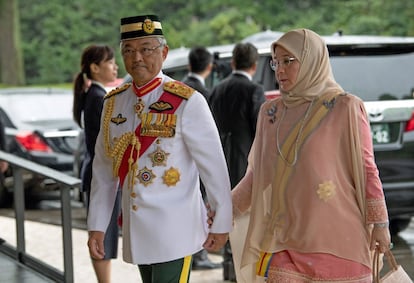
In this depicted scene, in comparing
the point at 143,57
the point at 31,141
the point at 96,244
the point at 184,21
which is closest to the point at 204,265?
the point at 96,244

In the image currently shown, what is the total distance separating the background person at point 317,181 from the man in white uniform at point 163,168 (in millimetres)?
254

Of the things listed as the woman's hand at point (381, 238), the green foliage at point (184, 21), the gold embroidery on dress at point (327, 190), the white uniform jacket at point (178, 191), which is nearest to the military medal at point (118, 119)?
the white uniform jacket at point (178, 191)

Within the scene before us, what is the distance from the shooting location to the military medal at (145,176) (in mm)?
4363

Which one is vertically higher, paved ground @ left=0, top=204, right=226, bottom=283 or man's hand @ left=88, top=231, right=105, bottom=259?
man's hand @ left=88, top=231, right=105, bottom=259

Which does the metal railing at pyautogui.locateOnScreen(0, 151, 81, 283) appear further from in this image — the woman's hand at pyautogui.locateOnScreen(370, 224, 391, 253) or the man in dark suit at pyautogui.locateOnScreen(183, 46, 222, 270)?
the woman's hand at pyautogui.locateOnScreen(370, 224, 391, 253)

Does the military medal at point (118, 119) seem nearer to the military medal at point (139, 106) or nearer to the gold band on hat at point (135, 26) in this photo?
the military medal at point (139, 106)

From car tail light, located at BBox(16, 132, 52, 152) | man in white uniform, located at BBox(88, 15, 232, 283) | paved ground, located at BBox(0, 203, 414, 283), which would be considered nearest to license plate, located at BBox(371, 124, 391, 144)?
paved ground, located at BBox(0, 203, 414, 283)

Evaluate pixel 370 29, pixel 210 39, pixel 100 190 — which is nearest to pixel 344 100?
pixel 100 190

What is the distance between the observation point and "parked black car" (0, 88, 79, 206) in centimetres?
1232

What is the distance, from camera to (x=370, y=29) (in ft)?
86.8

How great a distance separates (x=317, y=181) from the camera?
14.1ft

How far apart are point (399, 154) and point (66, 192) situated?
3.17 meters

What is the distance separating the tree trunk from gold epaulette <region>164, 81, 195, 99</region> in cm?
2429

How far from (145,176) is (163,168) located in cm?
→ 9
